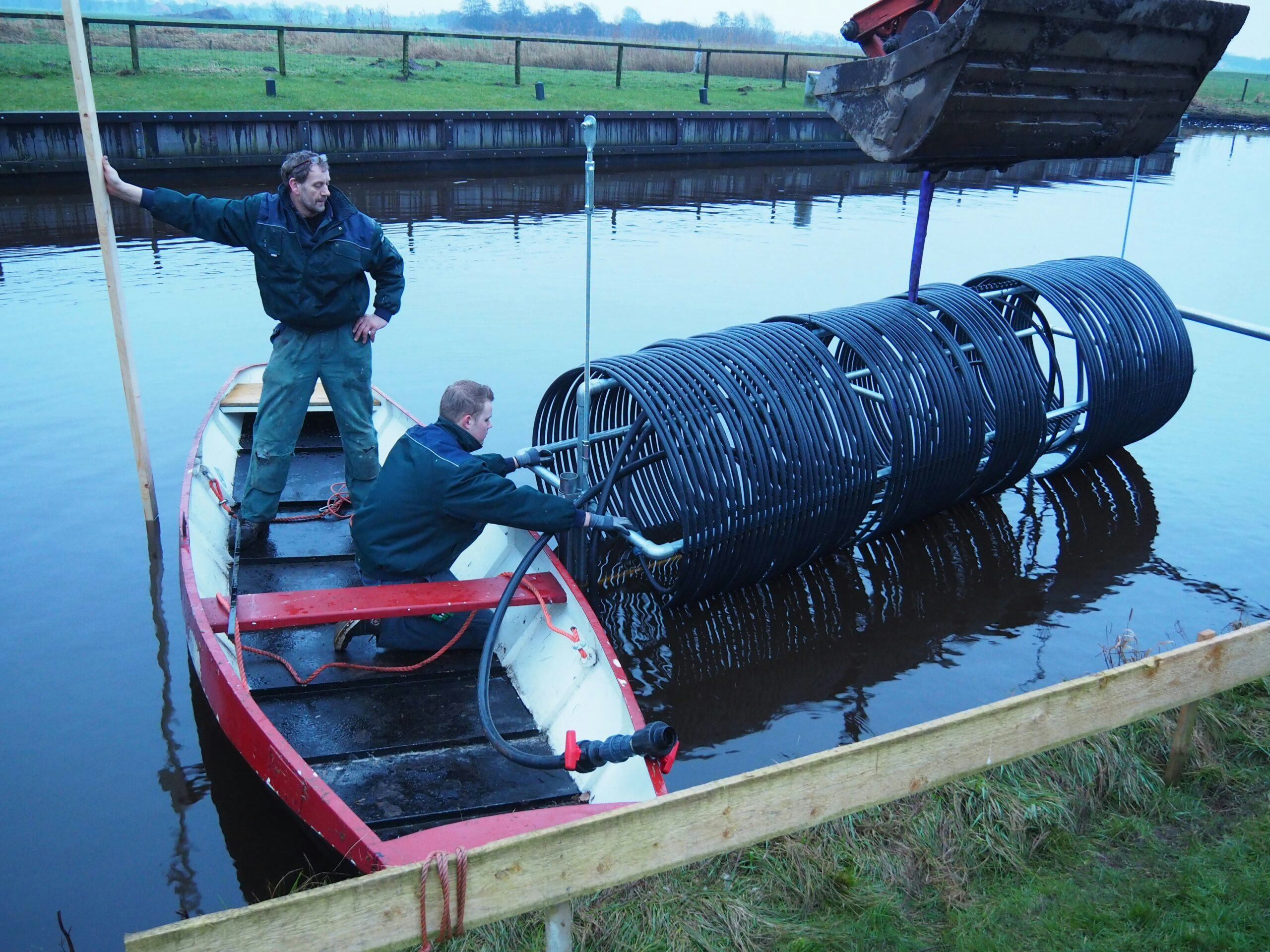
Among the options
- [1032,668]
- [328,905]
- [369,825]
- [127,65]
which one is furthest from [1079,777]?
[127,65]

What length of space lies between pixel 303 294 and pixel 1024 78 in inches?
185

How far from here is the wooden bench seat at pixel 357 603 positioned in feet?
16.9

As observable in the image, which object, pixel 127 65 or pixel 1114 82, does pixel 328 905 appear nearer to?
pixel 1114 82

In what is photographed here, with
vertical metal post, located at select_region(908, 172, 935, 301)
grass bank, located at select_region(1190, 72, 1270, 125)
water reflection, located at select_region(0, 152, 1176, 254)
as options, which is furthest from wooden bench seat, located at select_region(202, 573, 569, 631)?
grass bank, located at select_region(1190, 72, 1270, 125)

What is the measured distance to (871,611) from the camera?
290 inches

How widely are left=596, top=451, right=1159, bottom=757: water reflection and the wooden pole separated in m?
3.35

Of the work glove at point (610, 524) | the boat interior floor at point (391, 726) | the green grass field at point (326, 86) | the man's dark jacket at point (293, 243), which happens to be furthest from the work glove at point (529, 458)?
the green grass field at point (326, 86)

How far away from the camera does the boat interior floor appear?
15.3 ft

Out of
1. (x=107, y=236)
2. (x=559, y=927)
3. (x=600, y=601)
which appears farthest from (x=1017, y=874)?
(x=107, y=236)

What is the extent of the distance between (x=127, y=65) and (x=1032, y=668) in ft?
89.0

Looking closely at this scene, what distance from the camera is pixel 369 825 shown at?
14.4 ft

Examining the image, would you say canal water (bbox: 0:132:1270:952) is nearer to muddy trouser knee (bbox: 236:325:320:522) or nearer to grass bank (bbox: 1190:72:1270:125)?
muddy trouser knee (bbox: 236:325:320:522)

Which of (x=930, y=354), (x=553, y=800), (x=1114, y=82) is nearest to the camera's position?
(x=553, y=800)

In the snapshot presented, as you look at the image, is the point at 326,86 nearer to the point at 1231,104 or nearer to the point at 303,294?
the point at 303,294
